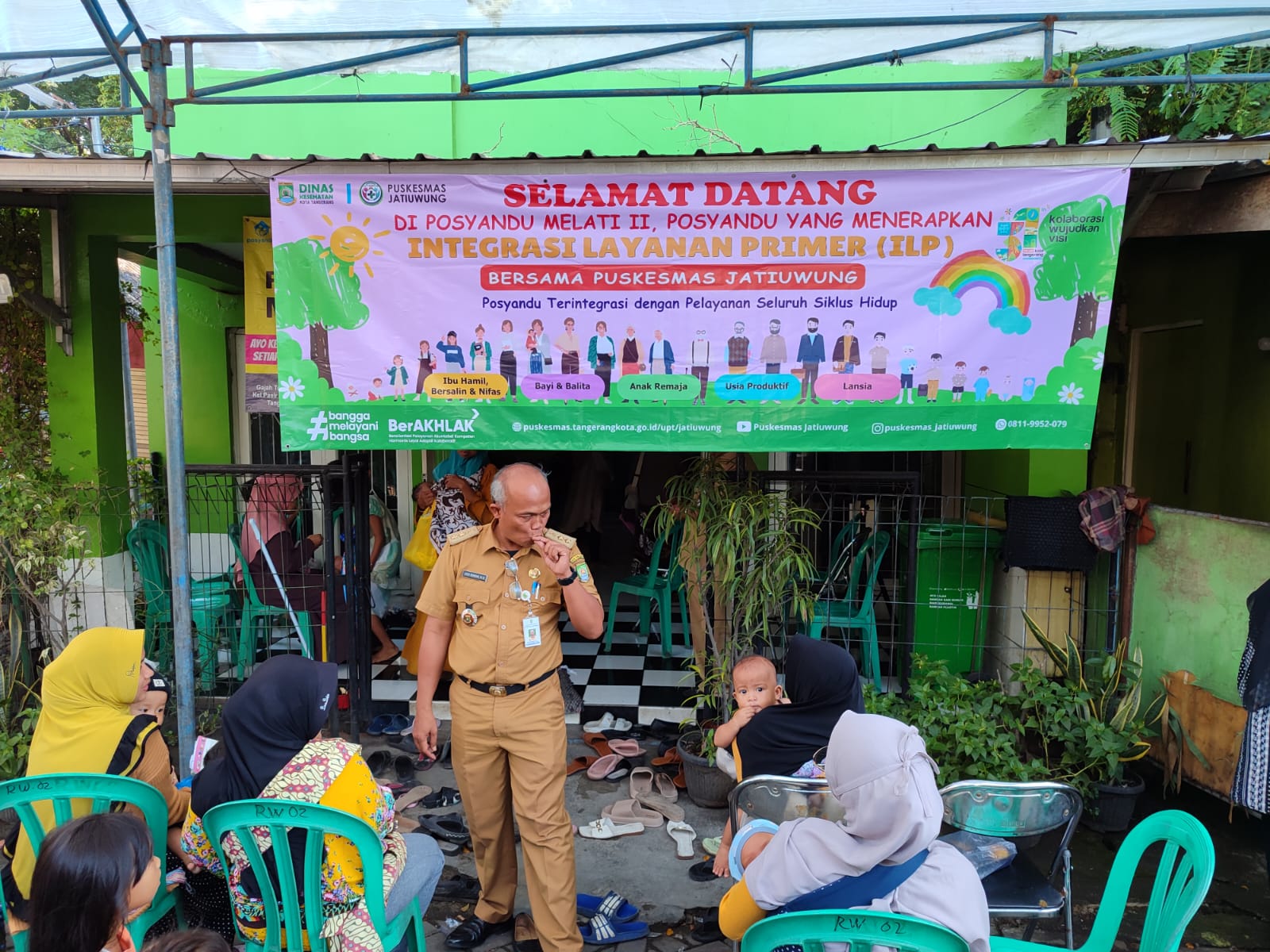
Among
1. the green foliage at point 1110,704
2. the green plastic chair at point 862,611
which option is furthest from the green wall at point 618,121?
the green foliage at point 1110,704

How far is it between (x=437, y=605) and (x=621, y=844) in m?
1.45

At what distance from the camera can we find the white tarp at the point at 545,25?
118 inches

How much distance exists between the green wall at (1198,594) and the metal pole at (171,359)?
449cm

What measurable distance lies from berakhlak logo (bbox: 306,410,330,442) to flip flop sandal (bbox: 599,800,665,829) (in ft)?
Answer: 6.97

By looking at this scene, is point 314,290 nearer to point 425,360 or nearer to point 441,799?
point 425,360

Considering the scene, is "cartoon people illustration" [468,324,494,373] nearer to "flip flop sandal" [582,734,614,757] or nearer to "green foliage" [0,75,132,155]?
"green foliage" [0,75,132,155]

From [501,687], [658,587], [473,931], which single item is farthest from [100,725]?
[658,587]

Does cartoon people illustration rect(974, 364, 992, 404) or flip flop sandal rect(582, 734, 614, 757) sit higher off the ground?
cartoon people illustration rect(974, 364, 992, 404)

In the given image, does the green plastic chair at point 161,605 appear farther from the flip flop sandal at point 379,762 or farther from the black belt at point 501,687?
the black belt at point 501,687

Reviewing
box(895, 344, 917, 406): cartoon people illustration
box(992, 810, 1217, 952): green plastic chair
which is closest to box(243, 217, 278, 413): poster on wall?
box(895, 344, 917, 406): cartoon people illustration

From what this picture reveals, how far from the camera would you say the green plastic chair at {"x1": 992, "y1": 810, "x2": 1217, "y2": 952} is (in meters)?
1.94

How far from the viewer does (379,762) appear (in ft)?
14.4

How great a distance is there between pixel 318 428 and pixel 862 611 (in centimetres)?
312

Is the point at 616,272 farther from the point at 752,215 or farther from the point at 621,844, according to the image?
the point at 621,844
